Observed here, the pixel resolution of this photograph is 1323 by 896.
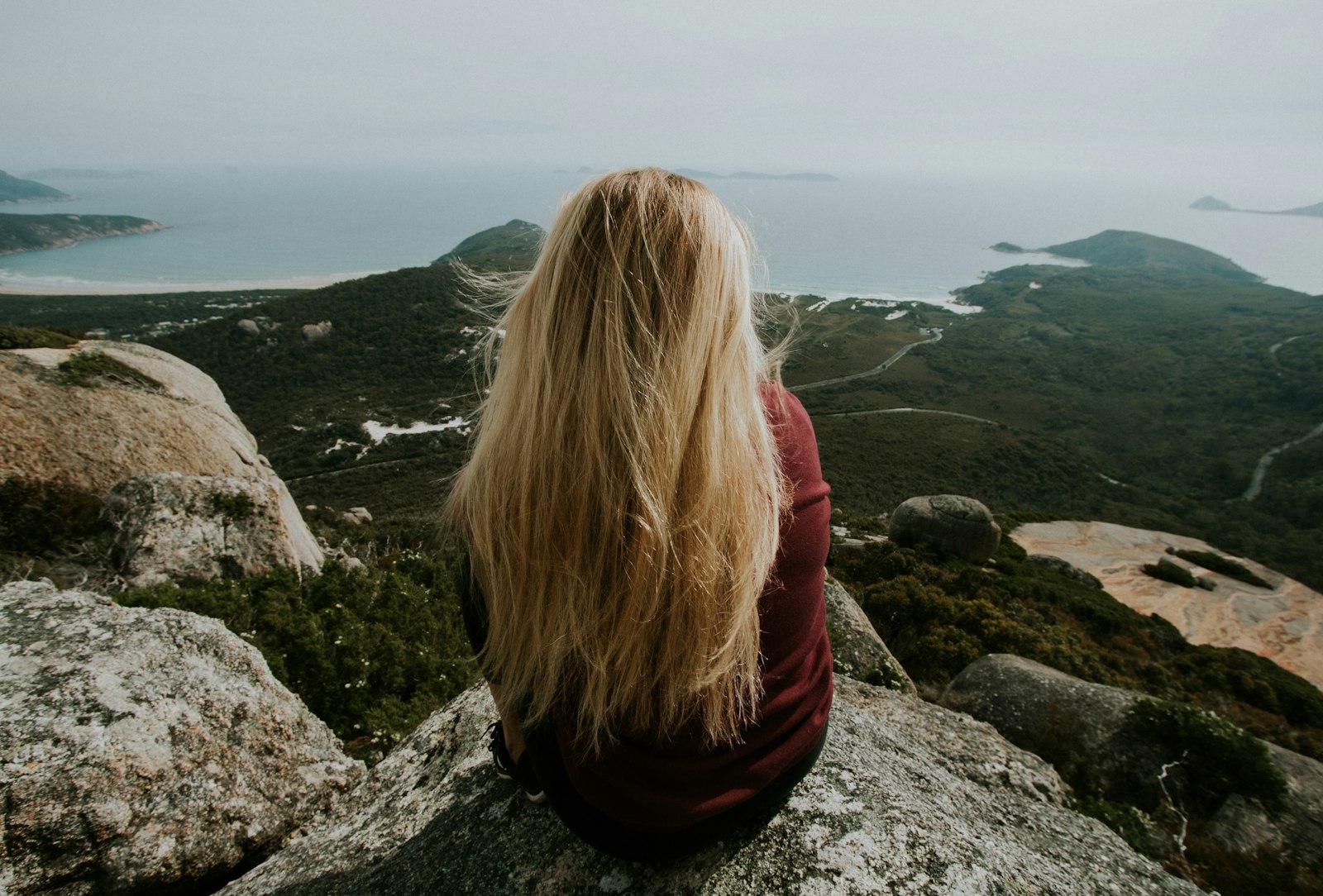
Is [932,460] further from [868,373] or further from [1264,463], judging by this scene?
[1264,463]

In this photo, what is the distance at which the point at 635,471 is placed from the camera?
152 cm

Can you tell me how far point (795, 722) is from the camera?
2.00 metres

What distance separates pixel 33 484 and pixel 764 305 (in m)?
9.75

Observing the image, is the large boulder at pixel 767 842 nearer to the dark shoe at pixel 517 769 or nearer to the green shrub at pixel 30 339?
the dark shoe at pixel 517 769

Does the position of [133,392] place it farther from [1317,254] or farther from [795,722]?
[1317,254]

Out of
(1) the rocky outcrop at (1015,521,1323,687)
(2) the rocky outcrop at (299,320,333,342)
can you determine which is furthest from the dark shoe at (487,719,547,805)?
(2) the rocky outcrop at (299,320,333,342)

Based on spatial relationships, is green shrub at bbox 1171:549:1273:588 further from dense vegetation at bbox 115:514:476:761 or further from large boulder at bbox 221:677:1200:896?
dense vegetation at bbox 115:514:476:761

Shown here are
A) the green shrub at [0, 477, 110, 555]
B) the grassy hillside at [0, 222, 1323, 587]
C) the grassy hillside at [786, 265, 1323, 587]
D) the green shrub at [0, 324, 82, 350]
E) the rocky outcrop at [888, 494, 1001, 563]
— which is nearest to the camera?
the green shrub at [0, 477, 110, 555]

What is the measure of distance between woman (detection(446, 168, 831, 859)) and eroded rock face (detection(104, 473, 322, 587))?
6.73 metres

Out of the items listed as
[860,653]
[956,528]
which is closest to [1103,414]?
[956,528]

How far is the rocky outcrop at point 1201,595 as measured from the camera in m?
20.8

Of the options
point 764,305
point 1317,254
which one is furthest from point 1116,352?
point 1317,254

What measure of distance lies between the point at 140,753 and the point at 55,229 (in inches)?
7965

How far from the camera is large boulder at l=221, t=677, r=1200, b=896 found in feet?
6.85
